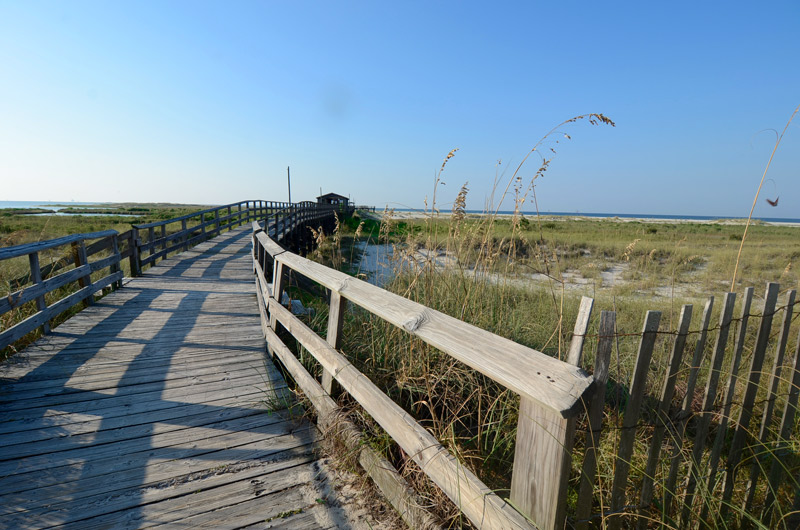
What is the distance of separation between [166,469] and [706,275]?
491 inches

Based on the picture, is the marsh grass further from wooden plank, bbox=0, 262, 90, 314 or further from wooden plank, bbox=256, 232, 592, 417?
wooden plank, bbox=0, 262, 90, 314

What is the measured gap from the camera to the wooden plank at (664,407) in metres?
1.29

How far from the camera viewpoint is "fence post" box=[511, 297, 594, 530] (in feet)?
3.75

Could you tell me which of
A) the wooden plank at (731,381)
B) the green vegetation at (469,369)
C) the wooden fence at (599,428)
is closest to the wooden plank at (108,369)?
the green vegetation at (469,369)

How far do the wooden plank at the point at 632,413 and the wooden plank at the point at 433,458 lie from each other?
370mm

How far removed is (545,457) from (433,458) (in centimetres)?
59

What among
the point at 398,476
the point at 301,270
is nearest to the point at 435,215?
the point at 301,270

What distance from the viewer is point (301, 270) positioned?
3195 mm

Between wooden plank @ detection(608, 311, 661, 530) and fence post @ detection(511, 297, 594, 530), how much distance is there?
0.19m

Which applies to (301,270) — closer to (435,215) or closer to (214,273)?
(435,215)

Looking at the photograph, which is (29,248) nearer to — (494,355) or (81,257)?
(81,257)

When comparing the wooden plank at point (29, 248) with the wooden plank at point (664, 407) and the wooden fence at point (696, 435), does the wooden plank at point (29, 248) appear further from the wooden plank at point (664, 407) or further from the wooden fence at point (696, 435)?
the wooden plank at point (664, 407)

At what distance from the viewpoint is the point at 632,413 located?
129 cm

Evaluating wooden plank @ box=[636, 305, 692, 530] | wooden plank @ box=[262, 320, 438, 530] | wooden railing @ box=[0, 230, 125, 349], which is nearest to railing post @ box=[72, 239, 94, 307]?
wooden railing @ box=[0, 230, 125, 349]
